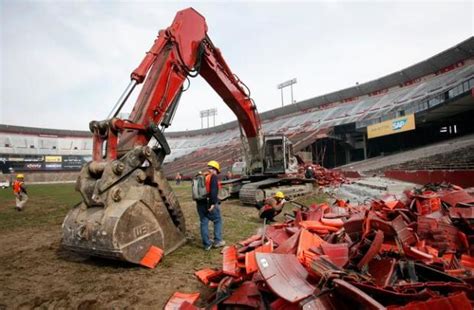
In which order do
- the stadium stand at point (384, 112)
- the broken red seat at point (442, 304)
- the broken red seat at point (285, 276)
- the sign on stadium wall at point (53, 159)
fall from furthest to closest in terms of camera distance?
the sign on stadium wall at point (53, 159) → the stadium stand at point (384, 112) → the broken red seat at point (285, 276) → the broken red seat at point (442, 304)

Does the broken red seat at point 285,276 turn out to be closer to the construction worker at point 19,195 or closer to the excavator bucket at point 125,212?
the excavator bucket at point 125,212

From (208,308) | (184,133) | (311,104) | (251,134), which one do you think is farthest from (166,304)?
(184,133)

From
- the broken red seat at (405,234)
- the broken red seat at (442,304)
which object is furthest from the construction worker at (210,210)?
the broken red seat at (442,304)

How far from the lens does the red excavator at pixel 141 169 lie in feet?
13.4

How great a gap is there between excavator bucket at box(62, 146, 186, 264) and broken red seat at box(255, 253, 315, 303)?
216cm

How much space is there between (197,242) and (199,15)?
5.05 meters

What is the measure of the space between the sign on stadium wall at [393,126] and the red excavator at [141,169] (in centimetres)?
2228

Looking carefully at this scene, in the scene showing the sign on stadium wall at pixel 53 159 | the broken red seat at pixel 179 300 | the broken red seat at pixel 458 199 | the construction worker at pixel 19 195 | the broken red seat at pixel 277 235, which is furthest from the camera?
the sign on stadium wall at pixel 53 159

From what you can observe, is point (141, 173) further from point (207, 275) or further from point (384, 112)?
point (384, 112)

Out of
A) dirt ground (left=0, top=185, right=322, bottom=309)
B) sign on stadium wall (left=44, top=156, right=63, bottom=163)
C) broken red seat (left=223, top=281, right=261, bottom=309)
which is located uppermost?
sign on stadium wall (left=44, top=156, right=63, bottom=163)

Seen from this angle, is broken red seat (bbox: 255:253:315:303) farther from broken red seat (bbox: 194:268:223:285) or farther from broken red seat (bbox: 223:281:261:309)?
broken red seat (bbox: 194:268:223:285)

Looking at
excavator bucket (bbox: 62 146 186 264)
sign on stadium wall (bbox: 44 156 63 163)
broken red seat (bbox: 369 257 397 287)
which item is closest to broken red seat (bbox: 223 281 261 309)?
broken red seat (bbox: 369 257 397 287)

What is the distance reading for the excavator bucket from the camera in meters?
3.99

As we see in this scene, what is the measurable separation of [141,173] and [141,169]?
125 mm
